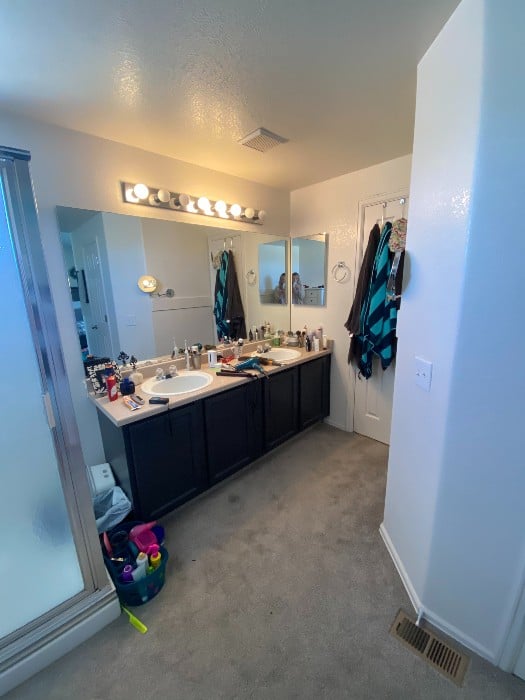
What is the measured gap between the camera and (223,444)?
2.15 metres

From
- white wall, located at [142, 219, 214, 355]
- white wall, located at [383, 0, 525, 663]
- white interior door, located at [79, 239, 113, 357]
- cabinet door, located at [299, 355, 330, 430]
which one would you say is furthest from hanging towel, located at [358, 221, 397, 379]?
white interior door, located at [79, 239, 113, 357]

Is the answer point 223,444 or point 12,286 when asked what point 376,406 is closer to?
point 223,444

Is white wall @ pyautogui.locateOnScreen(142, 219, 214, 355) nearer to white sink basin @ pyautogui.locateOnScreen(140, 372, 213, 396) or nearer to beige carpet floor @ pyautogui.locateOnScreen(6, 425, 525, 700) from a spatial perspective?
white sink basin @ pyautogui.locateOnScreen(140, 372, 213, 396)

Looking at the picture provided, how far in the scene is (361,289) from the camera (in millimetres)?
2459

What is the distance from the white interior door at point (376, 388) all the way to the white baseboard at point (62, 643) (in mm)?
2339

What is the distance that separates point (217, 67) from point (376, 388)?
2.53 m

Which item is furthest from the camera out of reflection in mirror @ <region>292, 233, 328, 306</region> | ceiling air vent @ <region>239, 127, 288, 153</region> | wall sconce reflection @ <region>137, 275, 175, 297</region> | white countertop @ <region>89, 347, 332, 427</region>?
reflection in mirror @ <region>292, 233, 328, 306</region>

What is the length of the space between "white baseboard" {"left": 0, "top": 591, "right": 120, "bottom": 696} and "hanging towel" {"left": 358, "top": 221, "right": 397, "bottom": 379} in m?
2.32

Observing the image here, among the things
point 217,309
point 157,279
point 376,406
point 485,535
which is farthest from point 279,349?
point 485,535

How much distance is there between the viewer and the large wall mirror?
189cm

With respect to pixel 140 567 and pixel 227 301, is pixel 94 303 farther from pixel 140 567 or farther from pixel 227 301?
pixel 140 567

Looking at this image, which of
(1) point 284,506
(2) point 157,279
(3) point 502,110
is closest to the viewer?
(3) point 502,110

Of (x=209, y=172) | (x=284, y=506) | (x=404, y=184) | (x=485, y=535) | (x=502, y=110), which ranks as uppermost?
(x=209, y=172)

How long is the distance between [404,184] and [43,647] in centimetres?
341
